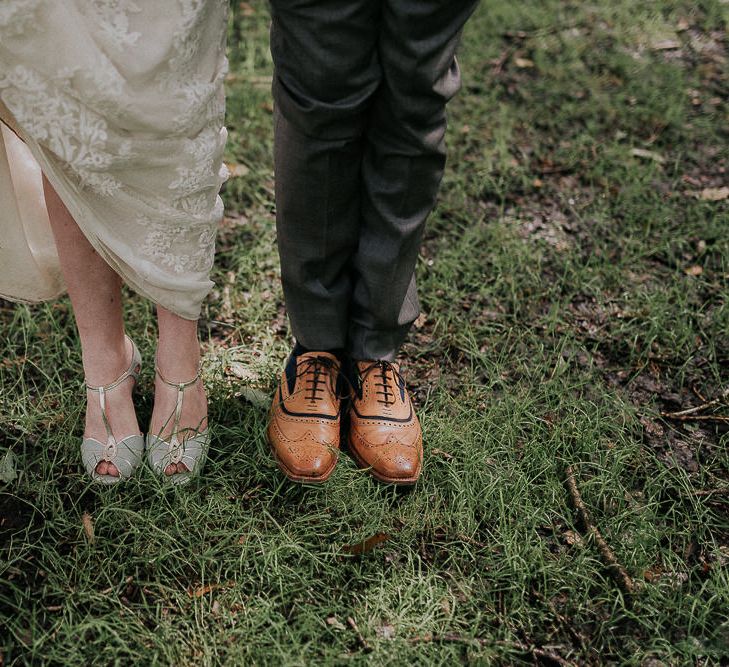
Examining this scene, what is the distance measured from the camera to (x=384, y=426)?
5.69 ft

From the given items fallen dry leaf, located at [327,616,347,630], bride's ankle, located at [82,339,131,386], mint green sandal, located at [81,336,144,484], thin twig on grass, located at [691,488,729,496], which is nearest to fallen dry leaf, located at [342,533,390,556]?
fallen dry leaf, located at [327,616,347,630]

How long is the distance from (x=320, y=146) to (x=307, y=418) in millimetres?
637

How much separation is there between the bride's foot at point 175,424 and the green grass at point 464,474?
57 mm

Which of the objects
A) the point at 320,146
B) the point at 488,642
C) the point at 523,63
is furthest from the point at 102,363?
the point at 523,63

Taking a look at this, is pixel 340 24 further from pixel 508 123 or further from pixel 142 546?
pixel 508 123

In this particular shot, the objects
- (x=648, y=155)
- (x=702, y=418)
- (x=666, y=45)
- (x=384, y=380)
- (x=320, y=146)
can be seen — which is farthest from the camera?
(x=666, y=45)

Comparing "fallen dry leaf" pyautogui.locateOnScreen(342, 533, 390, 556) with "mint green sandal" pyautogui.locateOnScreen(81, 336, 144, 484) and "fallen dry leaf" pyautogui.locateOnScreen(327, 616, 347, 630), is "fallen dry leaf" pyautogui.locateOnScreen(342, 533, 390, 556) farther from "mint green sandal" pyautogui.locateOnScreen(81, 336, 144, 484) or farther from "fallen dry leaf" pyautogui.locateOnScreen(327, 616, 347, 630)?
"mint green sandal" pyautogui.locateOnScreen(81, 336, 144, 484)

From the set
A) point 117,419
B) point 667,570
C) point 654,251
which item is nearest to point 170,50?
point 117,419

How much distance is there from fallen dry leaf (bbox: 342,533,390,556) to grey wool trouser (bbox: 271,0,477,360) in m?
0.43

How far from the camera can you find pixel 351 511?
167cm

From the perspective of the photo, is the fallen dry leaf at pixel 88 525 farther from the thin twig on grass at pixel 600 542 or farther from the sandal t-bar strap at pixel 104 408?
the thin twig on grass at pixel 600 542

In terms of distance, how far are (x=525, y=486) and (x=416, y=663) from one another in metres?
0.51

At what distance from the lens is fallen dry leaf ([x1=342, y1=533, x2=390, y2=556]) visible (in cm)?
158

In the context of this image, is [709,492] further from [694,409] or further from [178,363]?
[178,363]
